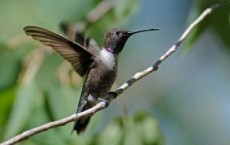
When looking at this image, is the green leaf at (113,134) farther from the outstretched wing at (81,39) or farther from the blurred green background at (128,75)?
the outstretched wing at (81,39)

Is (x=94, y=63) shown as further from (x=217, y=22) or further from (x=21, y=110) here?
(x=217, y=22)

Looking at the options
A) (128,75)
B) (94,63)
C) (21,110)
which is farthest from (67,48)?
(128,75)

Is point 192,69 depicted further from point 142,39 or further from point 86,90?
point 86,90

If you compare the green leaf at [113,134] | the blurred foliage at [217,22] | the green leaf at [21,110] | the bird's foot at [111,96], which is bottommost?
the green leaf at [113,134]

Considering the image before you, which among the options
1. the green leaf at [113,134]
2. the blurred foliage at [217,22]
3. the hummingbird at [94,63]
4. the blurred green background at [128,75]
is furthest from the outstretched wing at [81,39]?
the blurred foliage at [217,22]

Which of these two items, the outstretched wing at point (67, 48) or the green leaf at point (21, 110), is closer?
the outstretched wing at point (67, 48)

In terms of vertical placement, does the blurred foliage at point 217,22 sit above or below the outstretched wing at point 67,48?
below

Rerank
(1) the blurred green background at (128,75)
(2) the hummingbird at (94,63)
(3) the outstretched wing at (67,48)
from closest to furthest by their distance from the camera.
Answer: (3) the outstretched wing at (67,48) → (2) the hummingbird at (94,63) → (1) the blurred green background at (128,75)

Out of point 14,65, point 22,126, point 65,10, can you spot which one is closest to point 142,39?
point 65,10
